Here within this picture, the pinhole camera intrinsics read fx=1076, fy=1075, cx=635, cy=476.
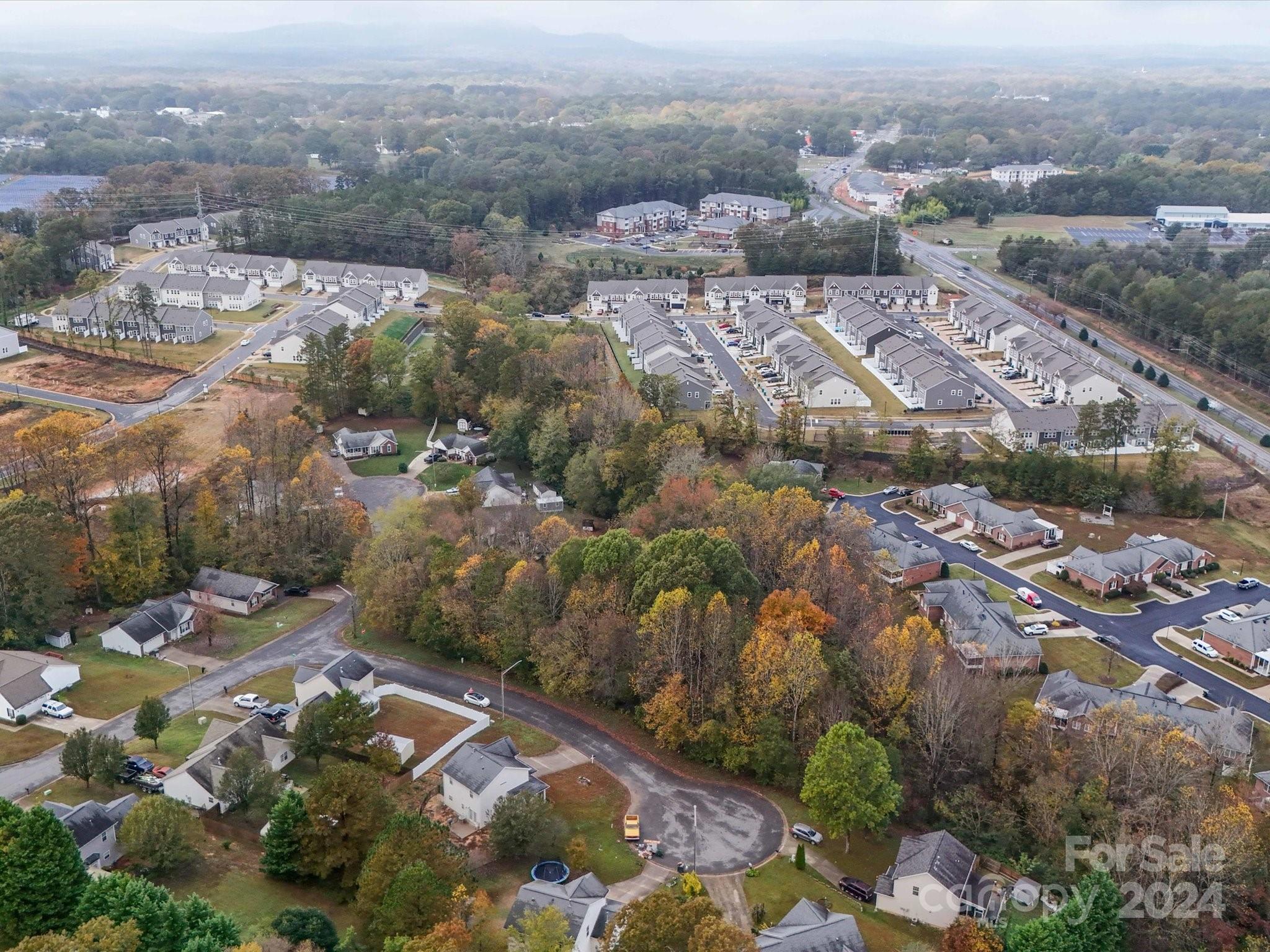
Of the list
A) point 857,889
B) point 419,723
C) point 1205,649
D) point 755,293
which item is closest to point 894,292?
point 755,293

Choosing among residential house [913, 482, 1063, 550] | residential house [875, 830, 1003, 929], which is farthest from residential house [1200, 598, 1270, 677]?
residential house [875, 830, 1003, 929]

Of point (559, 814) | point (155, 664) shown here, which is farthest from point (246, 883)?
point (155, 664)

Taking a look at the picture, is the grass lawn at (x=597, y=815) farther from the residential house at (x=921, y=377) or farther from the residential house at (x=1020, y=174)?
the residential house at (x=1020, y=174)

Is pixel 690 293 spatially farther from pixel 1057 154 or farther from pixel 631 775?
pixel 1057 154

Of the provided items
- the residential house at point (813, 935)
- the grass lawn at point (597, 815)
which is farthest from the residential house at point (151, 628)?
the residential house at point (813, 935)

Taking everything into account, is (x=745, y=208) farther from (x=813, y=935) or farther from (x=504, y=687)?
(x=813, y=935)

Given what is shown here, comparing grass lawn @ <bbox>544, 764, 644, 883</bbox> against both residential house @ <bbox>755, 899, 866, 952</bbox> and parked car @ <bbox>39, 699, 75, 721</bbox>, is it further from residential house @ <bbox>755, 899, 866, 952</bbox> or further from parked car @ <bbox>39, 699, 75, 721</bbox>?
parked car @ <bbox>39, 699, 75, 721</bbox>
